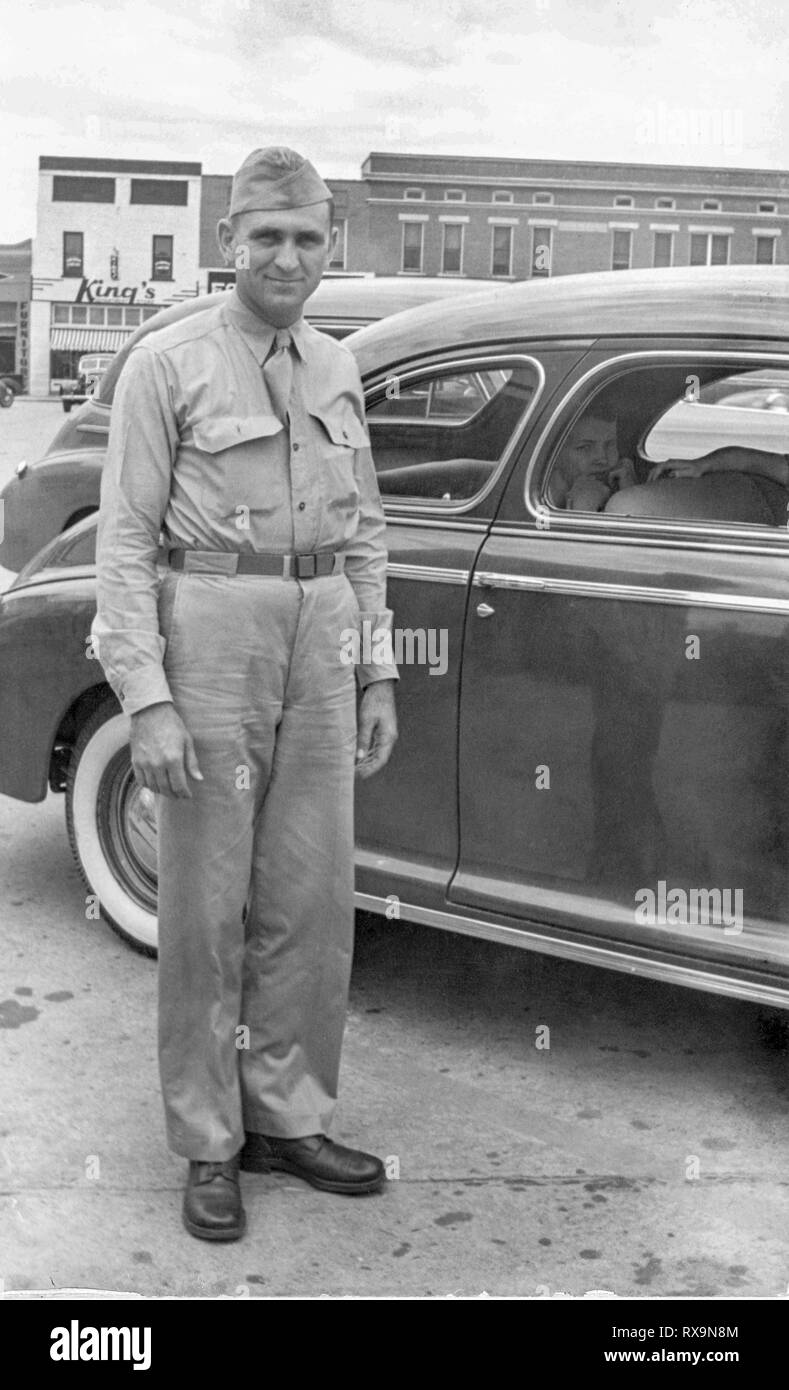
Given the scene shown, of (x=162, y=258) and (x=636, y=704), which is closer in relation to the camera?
(x=636, y=704)

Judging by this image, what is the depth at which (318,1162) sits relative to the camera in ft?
11.9

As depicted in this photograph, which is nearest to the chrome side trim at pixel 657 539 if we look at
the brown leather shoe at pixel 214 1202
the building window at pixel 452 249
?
the brown leather shoe at pixel 214 1202

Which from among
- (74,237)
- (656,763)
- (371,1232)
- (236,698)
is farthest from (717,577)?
(74,237)

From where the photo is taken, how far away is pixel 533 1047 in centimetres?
445

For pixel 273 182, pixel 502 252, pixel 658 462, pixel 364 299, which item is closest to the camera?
pixel 273 182

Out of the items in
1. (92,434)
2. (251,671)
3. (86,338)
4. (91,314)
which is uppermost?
(91,314)

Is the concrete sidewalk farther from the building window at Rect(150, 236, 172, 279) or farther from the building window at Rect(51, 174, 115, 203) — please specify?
the building window at Rect(150, 236, 172, 279)

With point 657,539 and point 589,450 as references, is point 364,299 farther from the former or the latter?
point 657,539

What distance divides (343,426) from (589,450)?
0.95m

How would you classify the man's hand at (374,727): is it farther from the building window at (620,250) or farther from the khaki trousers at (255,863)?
the building window at (620,250)

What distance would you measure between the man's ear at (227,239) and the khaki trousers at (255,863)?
2.09 feet

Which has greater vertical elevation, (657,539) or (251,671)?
(657,539)

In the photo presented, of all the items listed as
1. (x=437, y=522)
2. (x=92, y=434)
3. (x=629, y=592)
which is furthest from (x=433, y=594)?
(x=92, y=434)

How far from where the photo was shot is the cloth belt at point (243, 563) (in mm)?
3332
